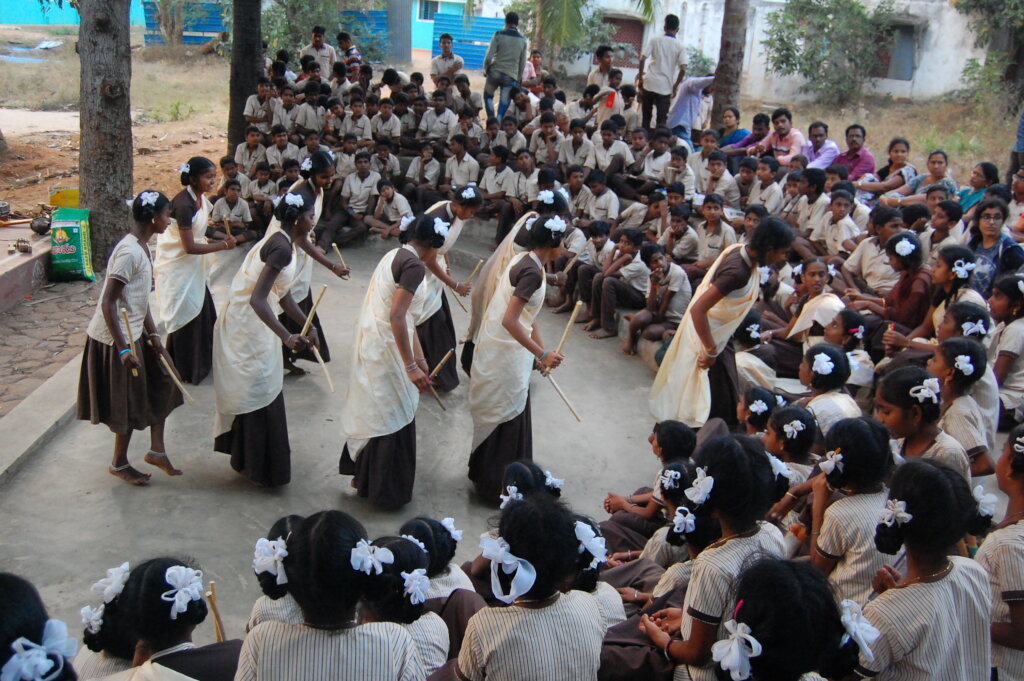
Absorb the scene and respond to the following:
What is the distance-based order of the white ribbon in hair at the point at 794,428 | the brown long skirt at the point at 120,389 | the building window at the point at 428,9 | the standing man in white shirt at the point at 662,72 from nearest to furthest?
the white ribbon in hair at the point at 794,428
the brown long skirt at the point at 120,389
the standing man in white shirt at the point at 662,72
the building window at the point at 428,9

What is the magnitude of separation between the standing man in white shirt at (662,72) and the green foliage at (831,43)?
798 cm

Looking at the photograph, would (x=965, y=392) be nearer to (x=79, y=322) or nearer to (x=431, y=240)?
(x=431, y=240)

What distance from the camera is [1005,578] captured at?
273cm

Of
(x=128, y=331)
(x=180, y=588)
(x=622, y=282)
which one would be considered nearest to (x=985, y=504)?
(x=180, y=588)

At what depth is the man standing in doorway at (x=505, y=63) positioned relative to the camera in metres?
11.7

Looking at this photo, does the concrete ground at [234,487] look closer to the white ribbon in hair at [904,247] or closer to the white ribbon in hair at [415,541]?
the white ribbon in hair at [415,541]

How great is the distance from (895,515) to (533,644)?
112 cm

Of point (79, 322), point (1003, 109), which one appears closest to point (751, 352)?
point (79, 322)

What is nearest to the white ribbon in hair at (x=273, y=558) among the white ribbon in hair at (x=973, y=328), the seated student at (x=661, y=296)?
the white ribbon in hair at (x=973, y=328)

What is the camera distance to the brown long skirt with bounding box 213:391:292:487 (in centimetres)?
484

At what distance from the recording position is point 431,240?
4.89m

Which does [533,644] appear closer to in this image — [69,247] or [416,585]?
[416,585]

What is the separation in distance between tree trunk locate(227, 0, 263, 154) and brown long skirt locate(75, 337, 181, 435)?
7158 millimetres

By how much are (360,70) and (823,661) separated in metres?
11.9
